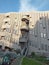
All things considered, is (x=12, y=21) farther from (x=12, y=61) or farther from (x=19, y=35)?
(x=12, y=61)

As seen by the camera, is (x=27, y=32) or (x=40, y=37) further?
(x=27, y=32)

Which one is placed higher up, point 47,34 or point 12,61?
point 47,34

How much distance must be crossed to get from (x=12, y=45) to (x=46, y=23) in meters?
14.5

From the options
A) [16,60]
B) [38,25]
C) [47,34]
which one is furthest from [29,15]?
[16,60]

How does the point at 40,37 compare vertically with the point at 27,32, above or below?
below

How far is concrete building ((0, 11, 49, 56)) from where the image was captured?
71.3 m

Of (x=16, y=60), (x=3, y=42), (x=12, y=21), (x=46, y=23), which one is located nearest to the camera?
(x=16, y=60)

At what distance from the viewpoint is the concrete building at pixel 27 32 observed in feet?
234

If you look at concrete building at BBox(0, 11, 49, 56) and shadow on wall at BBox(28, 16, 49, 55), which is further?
concrete building at BBox(0, 11, 49, 56)

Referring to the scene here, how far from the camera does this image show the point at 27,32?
252 ft

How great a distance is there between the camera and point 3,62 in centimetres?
3756

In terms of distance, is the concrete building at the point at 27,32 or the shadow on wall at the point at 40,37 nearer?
the shadow on wall at the point at 40,37

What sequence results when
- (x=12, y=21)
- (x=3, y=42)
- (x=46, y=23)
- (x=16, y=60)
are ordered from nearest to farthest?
(x=16, y=60) < (x=3, y=42) < (x=46, y=23) < (x=12, y=21)

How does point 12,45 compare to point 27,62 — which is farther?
point 12,45
